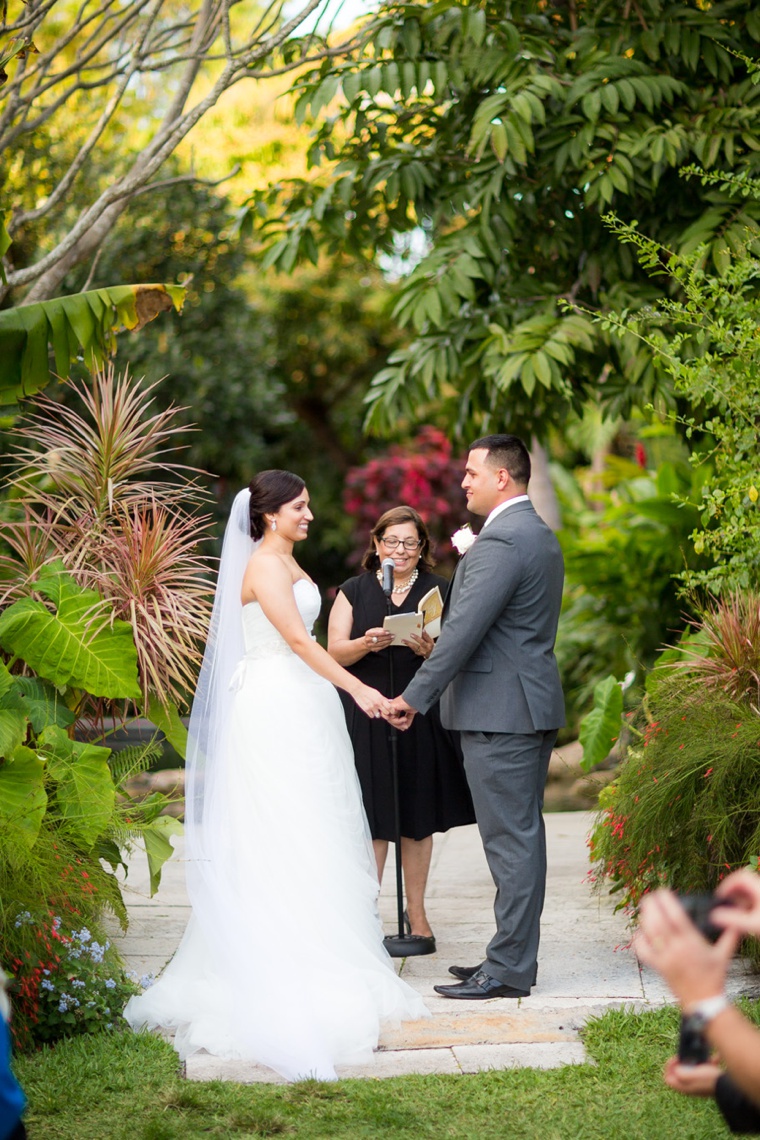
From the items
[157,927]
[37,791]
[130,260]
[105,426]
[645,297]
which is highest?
[130,260]

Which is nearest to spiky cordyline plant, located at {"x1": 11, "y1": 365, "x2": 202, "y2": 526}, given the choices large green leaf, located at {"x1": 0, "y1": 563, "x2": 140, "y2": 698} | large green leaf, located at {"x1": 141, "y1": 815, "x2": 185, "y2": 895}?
large green leaf, located at {"x1": 0, "y1": 563, "x2": 140, "y2": 698}

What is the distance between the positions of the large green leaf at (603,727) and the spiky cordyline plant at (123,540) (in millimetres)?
2128

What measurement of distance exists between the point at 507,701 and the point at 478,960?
134 cm

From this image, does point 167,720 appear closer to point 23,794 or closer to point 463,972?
point 23,794

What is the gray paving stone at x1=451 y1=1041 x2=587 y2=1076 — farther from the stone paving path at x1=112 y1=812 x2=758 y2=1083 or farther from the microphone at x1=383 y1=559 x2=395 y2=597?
the microphone at x1=383 y1=559 x2=395 y2=597

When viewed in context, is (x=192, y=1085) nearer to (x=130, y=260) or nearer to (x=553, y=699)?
(x=553, y=699)

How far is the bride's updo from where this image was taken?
513cm

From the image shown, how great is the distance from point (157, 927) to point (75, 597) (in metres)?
1.93

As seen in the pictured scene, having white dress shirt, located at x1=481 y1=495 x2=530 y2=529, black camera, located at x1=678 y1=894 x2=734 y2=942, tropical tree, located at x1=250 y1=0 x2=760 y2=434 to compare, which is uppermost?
tropical tree, located at x1=250 y1=0 x2=760 y2=434

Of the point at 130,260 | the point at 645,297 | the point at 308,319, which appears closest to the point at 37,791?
the point at 645,297

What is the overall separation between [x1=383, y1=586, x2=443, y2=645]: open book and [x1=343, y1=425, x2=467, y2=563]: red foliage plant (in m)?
8.79

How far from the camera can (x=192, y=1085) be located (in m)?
4.11

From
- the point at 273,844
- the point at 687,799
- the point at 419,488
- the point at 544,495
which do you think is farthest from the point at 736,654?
the point at 419,488

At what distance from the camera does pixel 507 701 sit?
491cm
